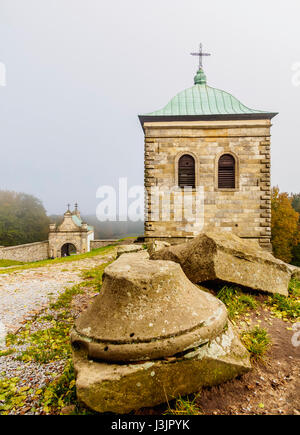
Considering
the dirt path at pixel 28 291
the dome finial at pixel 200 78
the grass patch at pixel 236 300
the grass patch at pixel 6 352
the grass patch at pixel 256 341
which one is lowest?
the dirt path at pixel 28 291

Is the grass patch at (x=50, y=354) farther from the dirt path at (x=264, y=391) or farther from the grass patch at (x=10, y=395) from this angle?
the dirt path at (x=264, y=391)

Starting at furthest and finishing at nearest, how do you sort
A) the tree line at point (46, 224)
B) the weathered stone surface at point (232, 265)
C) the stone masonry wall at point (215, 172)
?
1. the tree line at point (46, 224)
2. the stone masonry wall at point (215, 172)
3. the weathered stone surface at point (232, 265)

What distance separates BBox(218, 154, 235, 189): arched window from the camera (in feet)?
40.5

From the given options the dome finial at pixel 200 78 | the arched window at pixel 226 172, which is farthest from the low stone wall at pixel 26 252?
the dome finial at pixel 200 78

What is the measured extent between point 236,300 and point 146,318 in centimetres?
244

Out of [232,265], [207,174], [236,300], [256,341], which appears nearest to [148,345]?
[256,341]

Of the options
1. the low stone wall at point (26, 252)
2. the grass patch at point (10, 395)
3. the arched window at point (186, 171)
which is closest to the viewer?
the grass patch at point (10, 395)

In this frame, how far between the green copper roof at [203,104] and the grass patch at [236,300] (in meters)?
10.2

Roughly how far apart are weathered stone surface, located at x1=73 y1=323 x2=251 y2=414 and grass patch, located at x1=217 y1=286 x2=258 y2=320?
158 cm

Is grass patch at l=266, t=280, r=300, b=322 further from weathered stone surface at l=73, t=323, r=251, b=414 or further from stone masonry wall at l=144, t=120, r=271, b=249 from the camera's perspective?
stone masonry wall at l=144, t=120, r=271, b=249

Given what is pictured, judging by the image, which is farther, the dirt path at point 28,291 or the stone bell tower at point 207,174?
the stone bell tower at point 207,174

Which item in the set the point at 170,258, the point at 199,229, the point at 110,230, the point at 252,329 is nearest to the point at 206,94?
the point at 199,229

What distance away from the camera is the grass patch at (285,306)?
13.6ft

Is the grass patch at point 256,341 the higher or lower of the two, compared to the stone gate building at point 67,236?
higher
